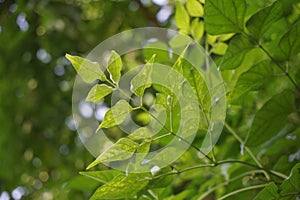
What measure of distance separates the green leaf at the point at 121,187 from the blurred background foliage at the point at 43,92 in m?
0.72

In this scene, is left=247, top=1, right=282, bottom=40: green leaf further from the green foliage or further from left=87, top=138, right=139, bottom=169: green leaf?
left=87, top=138, right=139, bottom=169: green leaf

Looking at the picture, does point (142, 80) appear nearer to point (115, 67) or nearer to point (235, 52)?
point (115, 67)

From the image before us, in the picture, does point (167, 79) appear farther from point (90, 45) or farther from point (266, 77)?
point (90, 45)

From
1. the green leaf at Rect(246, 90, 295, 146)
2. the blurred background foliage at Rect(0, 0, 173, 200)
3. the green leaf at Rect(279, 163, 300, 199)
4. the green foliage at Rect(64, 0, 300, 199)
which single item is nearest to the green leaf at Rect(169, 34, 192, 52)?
the green foliage at Rect(64, 0, 300, 199)

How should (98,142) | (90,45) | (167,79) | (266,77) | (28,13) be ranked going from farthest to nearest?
(90,45) < (28,13) < (98,142) < (266,77) < (167,79)

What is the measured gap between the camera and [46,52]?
4.14 feet

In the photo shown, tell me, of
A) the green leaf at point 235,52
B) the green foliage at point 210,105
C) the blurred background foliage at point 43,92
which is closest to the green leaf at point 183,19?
the green foliage at point 210,105

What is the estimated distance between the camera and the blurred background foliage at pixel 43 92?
3.92 feet

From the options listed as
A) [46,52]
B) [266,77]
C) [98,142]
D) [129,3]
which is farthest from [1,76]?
[266,77]

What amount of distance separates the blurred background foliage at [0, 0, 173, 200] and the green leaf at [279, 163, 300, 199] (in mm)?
771

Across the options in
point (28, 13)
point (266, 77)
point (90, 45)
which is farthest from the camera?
point (90, 45)

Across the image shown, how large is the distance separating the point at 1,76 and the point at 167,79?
2.95ft

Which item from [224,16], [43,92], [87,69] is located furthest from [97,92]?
[43,92]

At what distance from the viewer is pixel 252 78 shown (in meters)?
0.51
